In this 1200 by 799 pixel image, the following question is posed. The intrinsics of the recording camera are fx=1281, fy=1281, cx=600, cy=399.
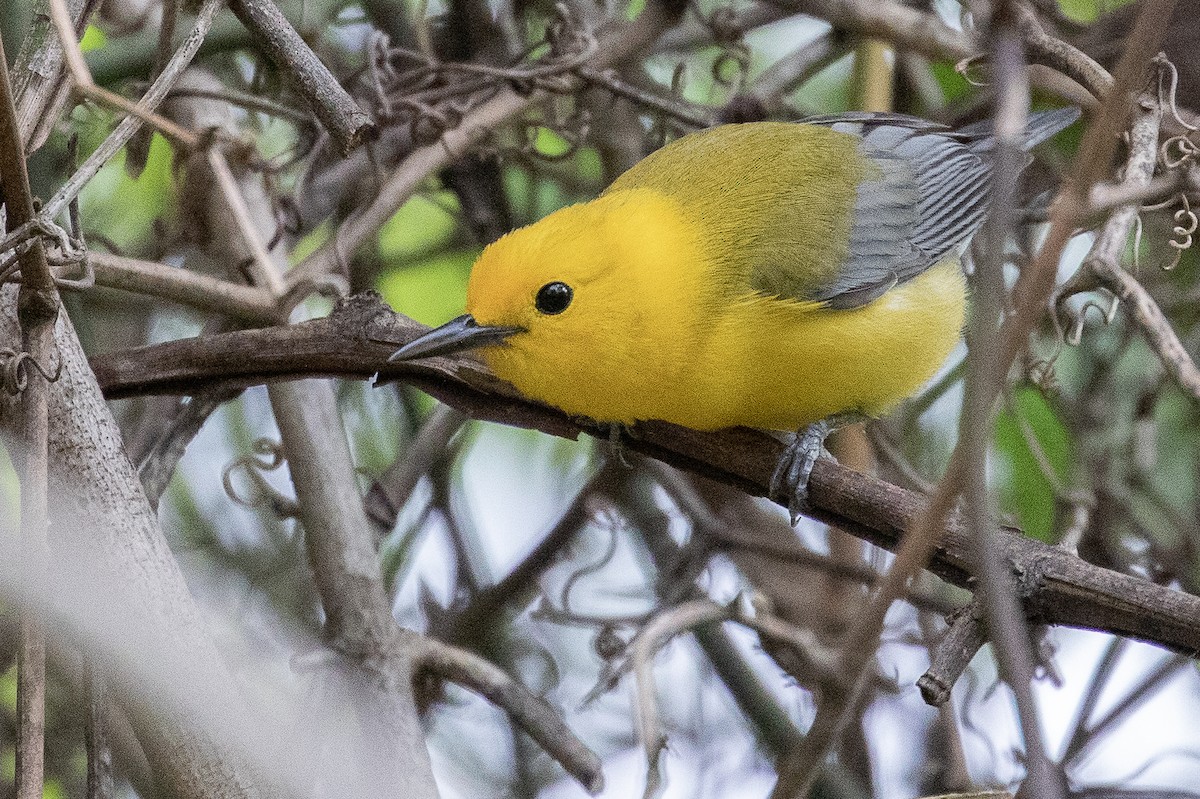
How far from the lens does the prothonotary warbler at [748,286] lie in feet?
9.45

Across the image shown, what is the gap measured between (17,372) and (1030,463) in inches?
111

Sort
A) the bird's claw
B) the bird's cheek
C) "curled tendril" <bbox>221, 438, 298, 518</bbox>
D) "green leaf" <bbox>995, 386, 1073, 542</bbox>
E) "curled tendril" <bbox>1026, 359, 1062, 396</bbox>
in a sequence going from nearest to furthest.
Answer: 1. the bird's claw
2. the bird's cheek
3. "curled tendril" <bbox>221, 438, 298, 518</bbox>
4. "curled tendril" <bbox>1026, 359, 1062, 396</bbox>
5. "green leaf" <bbox>995, 386, 1073, 542</bbox>

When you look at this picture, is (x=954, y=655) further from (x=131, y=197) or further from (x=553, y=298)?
(x=131, y=197)

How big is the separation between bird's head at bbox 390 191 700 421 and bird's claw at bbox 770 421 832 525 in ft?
1.20

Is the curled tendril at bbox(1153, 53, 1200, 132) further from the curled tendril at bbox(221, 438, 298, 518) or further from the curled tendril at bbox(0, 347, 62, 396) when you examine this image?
the curled tendril at bbox(0, 347, 62, 396)

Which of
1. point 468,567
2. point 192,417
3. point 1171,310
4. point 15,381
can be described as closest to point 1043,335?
point 1171,310

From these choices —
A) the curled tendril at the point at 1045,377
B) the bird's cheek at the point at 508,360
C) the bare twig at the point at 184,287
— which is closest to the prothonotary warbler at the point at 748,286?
the bird's cheek at the point at 508,360

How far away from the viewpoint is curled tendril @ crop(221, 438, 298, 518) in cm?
296

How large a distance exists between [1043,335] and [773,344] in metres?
1.30

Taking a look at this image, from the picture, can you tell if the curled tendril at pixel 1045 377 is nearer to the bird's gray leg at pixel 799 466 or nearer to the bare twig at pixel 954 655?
the bird's gray leg at pixel 799 466

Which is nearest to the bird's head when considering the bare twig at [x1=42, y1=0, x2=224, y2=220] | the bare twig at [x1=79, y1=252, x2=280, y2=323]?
the bare twig at [x1=79, y1=252, x2=280, y2=323]

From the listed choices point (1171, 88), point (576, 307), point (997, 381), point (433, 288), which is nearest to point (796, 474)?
point (576, 307)

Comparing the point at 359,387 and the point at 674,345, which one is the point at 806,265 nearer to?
the point at 674,345

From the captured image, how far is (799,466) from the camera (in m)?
2.73
